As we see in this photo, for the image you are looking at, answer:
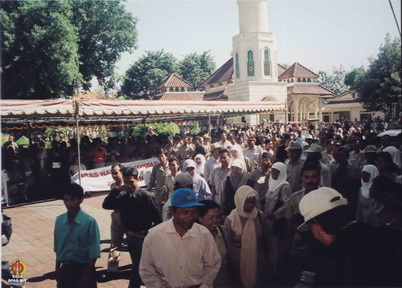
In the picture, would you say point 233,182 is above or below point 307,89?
below

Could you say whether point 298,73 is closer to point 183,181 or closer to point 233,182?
point 233,182

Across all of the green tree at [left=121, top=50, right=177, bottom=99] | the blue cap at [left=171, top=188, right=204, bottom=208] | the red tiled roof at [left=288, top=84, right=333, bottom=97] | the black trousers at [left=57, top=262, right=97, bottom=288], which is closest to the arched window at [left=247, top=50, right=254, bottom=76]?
the red tiled roof at [left=288, top=84, right=333, bottom=97]

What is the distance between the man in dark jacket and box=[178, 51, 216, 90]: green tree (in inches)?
1388

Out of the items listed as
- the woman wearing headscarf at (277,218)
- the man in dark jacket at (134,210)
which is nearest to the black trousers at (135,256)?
the man in dark jacket at (134,210)

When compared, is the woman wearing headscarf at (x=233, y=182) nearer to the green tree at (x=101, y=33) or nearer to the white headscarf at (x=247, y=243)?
the white headscarf at (x=247, y=243)

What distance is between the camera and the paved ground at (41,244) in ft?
14.9

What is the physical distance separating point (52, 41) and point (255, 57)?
15860mm

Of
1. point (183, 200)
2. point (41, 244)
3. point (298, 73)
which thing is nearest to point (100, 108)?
point (41, 244)

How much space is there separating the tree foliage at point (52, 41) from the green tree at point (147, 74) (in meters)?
7.69

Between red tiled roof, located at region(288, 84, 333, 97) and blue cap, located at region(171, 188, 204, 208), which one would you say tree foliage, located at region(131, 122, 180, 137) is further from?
blue cap, located at region(171, 188, 204, 208)

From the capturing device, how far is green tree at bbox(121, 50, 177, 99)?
29111 millimetres

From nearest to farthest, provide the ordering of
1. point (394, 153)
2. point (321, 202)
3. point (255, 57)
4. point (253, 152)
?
1. point (321, 202)
2. point (394, 153)
3. point (253, 152)
4. point (255, 57)

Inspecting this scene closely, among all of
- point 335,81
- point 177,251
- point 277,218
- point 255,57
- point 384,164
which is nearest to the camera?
point 177,251

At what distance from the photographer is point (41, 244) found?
584cm
